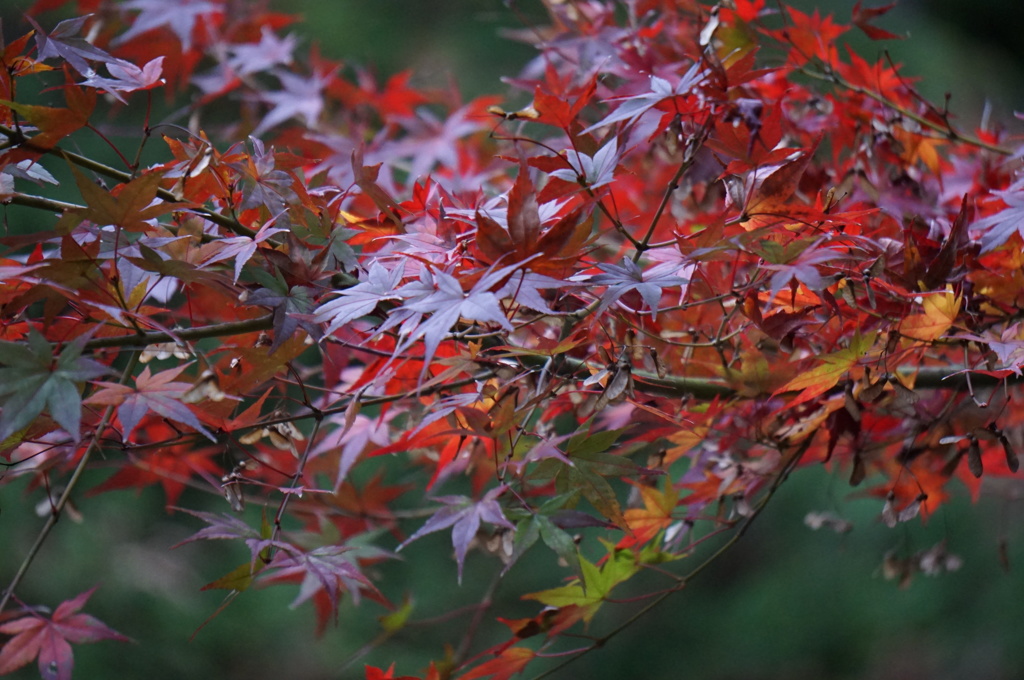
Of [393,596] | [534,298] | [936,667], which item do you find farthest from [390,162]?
[936,667]

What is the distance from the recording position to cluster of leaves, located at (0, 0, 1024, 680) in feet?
1.65

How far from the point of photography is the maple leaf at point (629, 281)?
1.62 ft

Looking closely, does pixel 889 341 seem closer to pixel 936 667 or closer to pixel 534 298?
pixel 534 298

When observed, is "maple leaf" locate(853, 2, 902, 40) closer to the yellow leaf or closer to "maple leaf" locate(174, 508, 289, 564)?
the yellow leaf

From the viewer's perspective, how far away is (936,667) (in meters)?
2.03

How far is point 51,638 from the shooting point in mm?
625

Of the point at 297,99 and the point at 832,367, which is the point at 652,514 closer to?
the point at 832,367

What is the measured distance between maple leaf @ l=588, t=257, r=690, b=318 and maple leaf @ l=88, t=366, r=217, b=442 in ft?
0.85

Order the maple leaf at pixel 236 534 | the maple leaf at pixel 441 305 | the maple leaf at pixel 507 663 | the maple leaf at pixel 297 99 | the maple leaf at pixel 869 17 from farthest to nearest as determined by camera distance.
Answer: the maple leaf at pixel 297 99, the maple leaf at pixel 869 17, the maple leaf at pixel 507 663, the maple leaf at pixel 236 534, the maple leaf at pixel 441 305

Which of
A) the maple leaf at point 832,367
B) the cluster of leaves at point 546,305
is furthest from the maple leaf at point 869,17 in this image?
the maple leaf at point 832,367

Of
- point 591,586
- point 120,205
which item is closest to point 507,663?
point 591,586

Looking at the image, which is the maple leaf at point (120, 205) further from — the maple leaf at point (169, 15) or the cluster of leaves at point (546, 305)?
the maple leaf at point (169, 15)

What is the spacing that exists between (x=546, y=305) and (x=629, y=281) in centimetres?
6

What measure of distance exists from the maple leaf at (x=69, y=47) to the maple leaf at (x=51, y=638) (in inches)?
15.8
